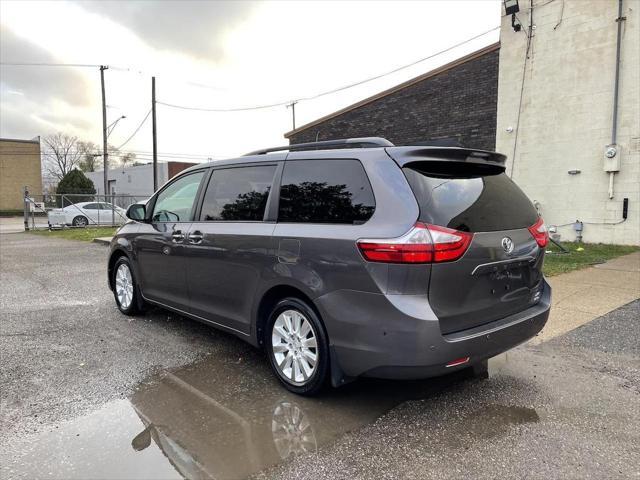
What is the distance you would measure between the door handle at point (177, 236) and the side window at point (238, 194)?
32cm

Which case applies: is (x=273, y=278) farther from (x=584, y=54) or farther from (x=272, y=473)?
(x=584, y=54)

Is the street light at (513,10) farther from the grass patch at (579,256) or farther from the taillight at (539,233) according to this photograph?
the taillight at (539,233)

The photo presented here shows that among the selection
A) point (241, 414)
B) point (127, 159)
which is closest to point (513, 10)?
point (241, 414)

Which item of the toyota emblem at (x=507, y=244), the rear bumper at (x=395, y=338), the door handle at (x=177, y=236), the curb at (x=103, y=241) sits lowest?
the curb at (x=103, y=241)

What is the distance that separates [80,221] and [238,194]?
2187 centimetres

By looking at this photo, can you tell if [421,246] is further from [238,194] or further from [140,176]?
[140,176]

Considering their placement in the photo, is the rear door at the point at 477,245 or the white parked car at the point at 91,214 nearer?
the rear door at the point at 477,245

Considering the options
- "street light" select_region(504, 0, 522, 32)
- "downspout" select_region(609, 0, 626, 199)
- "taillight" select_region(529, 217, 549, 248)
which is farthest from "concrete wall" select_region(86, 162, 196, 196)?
"taillight" select_region(529, 217, 549, 248)

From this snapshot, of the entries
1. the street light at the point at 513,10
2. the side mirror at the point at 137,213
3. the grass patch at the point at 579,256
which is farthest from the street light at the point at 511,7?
the side mirror at the point at 137,213

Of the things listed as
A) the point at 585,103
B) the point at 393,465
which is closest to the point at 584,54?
the point at 585,103

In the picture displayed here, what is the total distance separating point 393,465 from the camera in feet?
8.61

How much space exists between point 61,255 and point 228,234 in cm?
1026

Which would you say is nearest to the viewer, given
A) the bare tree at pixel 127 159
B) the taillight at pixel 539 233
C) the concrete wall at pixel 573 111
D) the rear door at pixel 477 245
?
the rear door at pixel 477 245

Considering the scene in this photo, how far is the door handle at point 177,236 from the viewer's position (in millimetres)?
4580
